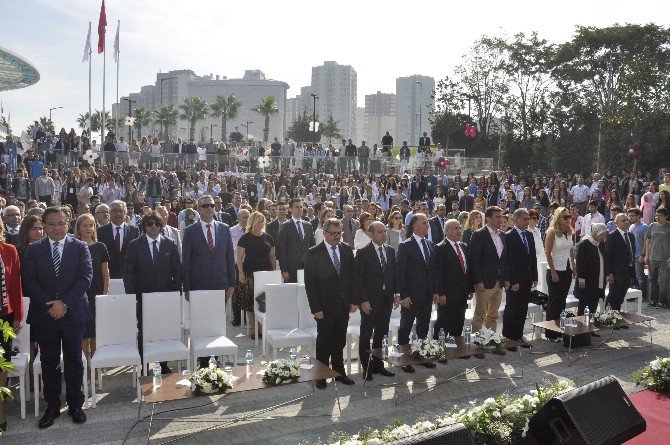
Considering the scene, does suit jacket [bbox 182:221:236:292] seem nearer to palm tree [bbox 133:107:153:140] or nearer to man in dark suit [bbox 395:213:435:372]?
man in dark suit [bbox 395:213:435:372]

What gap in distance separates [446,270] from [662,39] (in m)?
36.4

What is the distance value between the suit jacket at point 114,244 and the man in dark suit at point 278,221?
264 cm

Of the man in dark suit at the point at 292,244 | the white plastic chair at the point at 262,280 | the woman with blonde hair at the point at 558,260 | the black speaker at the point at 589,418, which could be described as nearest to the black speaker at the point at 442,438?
the black speaker at the point at 589,418

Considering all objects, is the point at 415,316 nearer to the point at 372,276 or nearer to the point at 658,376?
the point at 372,276

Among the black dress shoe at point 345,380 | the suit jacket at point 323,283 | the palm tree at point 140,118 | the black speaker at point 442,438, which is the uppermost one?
the palm tree at point 140,118

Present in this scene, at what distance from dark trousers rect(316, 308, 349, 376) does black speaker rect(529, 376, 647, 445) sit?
3.26 meters

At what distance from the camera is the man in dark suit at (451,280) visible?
815 cm

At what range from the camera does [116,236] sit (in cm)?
901

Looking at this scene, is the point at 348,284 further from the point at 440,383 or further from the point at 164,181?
the point at 164,181

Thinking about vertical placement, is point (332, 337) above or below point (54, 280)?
below

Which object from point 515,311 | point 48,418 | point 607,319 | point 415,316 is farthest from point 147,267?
point 607,319

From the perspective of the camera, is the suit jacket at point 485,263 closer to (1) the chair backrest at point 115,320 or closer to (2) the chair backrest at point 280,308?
(2) the chair backrest at point 280,308

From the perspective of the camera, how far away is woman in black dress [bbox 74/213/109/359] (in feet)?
23.8

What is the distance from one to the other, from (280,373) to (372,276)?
194cm
